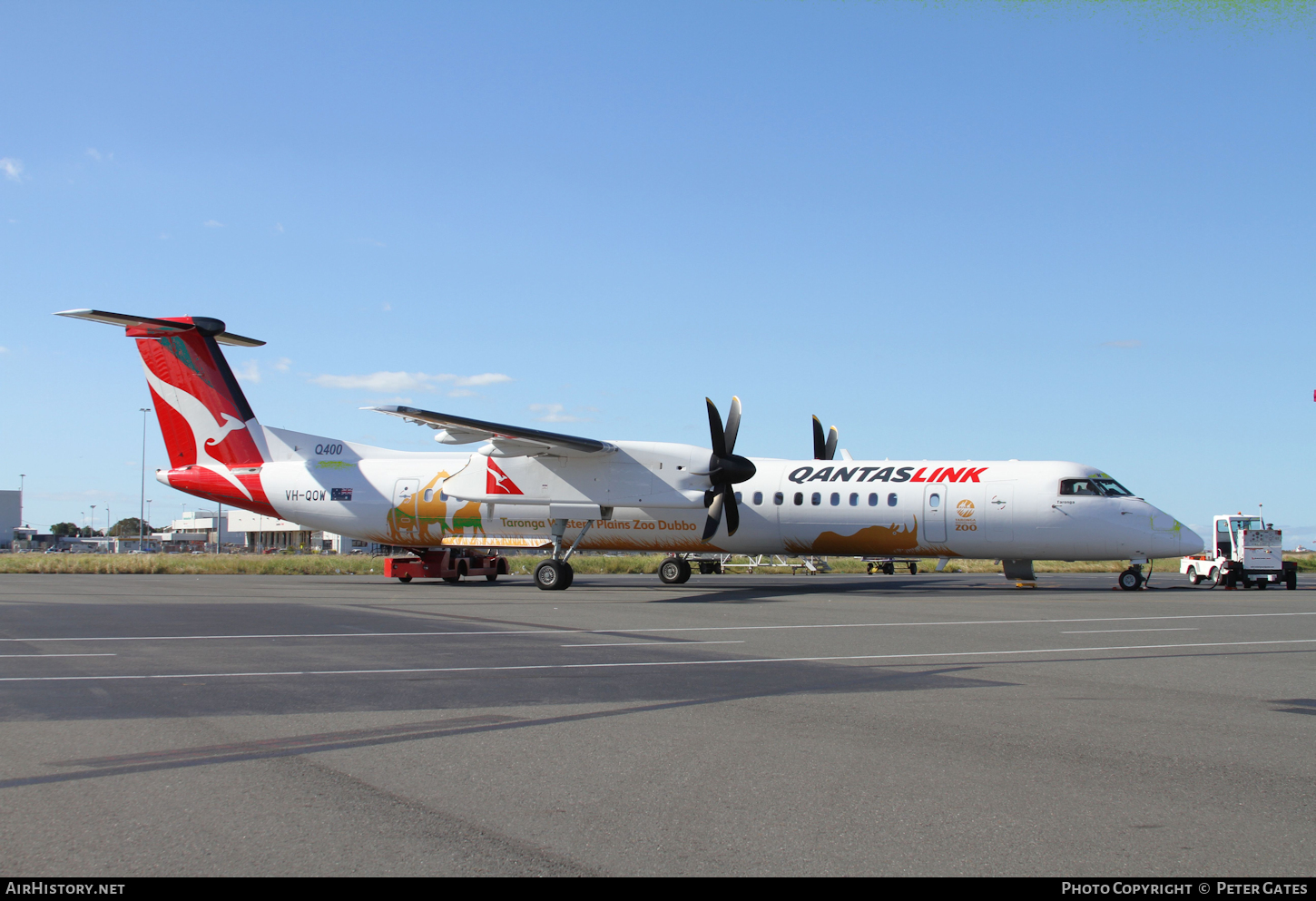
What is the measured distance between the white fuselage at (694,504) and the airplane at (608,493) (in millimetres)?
41

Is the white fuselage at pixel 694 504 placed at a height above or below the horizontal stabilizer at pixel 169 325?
below

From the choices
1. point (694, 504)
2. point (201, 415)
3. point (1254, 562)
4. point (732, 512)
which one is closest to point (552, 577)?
point (694, 504)

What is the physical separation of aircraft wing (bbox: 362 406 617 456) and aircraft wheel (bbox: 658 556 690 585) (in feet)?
19.5

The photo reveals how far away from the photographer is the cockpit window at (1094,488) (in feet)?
83.1

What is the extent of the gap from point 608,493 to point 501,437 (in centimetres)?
323

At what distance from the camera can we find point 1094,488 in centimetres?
2545

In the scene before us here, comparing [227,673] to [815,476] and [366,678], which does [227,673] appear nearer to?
[366,678]

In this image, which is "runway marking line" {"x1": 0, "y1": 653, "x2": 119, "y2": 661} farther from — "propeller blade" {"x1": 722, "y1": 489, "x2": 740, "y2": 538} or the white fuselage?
"propeller blade" {"x1": 722, "y1": 489, "x2": 740, "y2": 538}

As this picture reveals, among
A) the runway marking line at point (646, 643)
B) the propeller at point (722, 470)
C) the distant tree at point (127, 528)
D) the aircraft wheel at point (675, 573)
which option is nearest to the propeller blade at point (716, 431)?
the propeller at point (722, 470)

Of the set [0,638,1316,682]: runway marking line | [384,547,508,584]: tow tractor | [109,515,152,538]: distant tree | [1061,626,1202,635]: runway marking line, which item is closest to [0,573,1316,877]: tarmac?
[0,638,1316,682]: runway marking line

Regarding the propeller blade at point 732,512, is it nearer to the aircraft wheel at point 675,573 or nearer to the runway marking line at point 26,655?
the aircraft wheel at point 675,573
